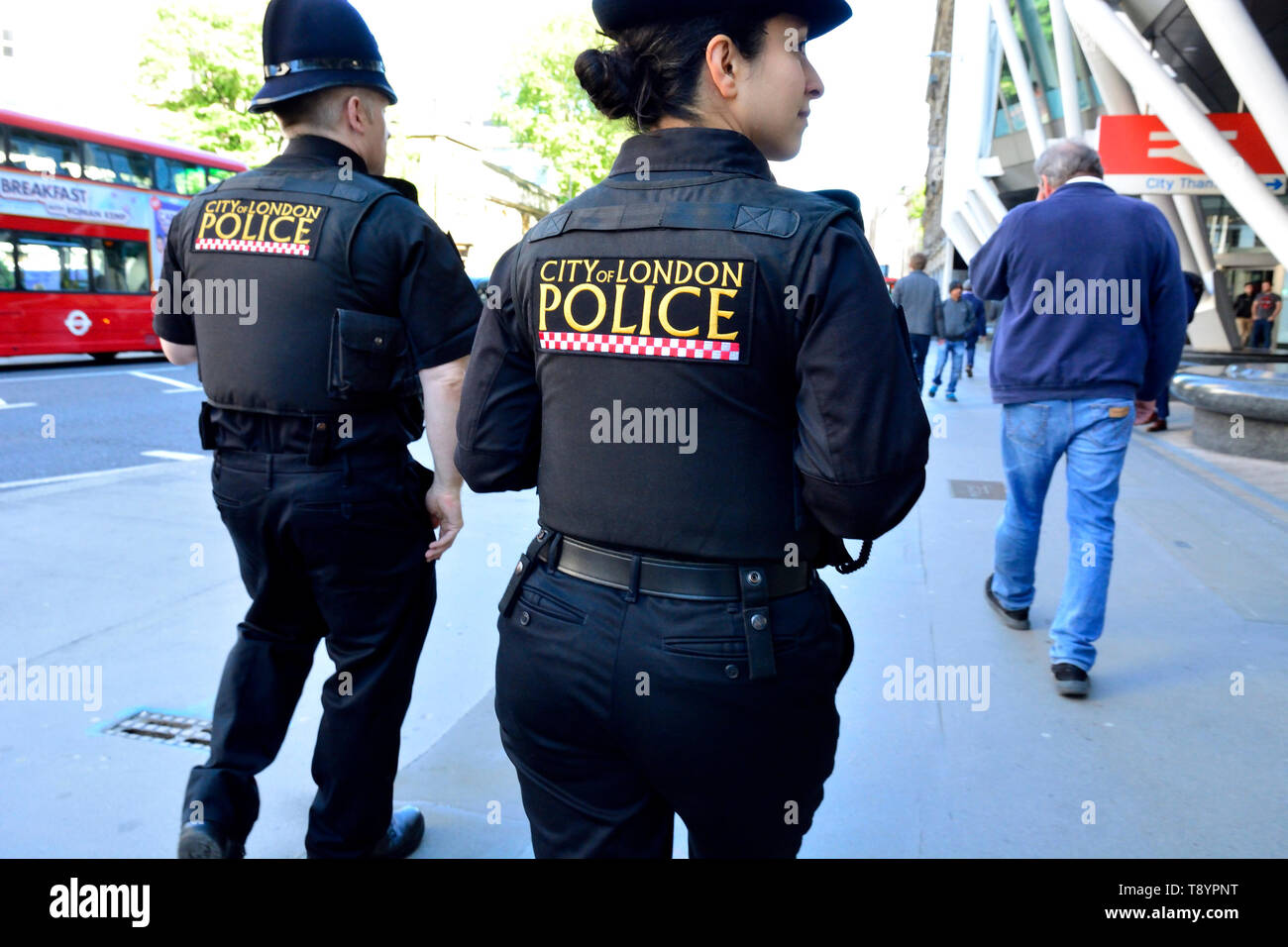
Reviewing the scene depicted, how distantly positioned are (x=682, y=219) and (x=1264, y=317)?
2398 centimetres

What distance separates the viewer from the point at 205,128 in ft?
88.3

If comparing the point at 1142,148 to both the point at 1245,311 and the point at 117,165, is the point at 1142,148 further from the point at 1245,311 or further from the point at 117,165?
the point at 117,165

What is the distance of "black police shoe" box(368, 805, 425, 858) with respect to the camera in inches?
94.6

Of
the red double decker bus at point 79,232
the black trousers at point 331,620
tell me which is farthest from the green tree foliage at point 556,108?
the black trousers at point 331,620

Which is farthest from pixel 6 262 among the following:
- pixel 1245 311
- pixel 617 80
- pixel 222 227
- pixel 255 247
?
pixel 1245 311

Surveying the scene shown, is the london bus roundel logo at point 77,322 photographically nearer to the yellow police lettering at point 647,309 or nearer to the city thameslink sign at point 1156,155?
the city thameslink sign at point 1156,155

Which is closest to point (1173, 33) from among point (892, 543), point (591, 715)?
point (892, 543)

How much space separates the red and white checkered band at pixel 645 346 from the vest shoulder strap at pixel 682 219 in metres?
0.16

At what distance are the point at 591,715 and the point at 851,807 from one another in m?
1.65

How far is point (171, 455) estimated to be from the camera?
807cm

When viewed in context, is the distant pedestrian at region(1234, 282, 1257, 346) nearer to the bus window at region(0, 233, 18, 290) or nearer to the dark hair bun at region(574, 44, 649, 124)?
the bus window at region(0, 233, 18, 290)

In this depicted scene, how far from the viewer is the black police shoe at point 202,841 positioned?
85.6 inches

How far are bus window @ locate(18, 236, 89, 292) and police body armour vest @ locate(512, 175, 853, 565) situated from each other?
15.8 metres
